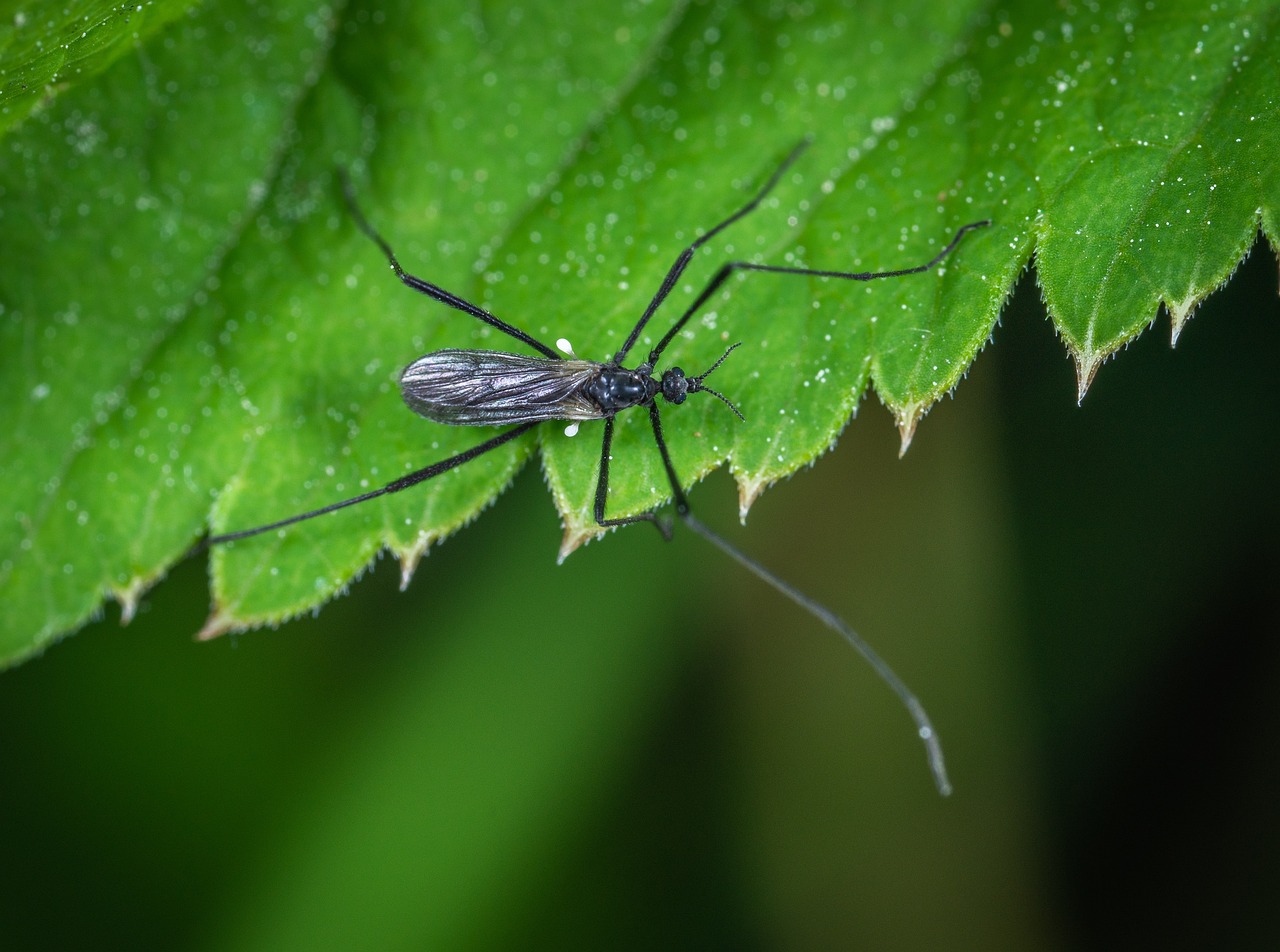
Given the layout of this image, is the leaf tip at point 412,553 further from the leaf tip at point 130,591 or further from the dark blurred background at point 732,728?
the leaf tip at point 130,591

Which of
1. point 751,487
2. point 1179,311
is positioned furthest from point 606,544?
point 1179,311

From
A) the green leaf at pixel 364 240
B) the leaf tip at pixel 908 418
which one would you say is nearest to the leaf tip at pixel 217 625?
the green leaf at pixel 364 240

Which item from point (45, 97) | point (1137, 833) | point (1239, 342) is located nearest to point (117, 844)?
point (45, 97)

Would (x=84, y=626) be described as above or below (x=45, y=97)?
below

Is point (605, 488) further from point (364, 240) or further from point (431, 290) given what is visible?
point (364, 240)

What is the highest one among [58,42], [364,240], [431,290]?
[58,42]

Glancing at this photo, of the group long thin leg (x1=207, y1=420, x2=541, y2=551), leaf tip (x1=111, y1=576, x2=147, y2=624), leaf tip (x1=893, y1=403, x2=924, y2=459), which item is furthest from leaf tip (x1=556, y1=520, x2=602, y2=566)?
leaf tip (x1=111, y1=576, x2=147, y2=624)

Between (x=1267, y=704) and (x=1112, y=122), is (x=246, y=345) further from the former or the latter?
(x=1267, y=704)
